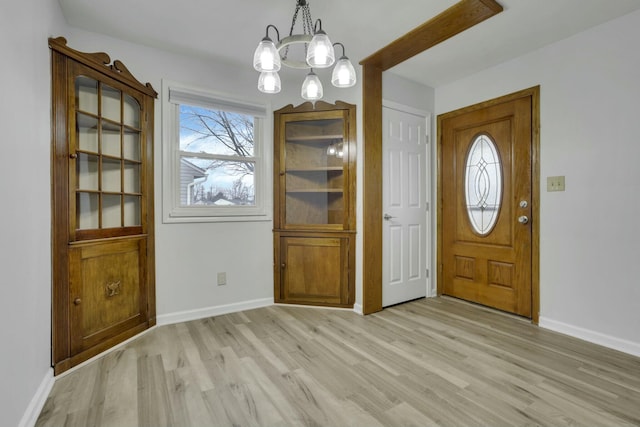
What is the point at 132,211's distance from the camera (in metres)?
2.52

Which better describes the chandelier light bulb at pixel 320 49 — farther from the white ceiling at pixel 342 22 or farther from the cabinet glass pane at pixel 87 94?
the cabinet glass pane at pixel 87 94

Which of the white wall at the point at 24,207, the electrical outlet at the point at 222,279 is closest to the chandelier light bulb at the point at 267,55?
the white wall at the point at 24,207

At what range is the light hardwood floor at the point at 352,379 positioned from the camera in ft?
5.05

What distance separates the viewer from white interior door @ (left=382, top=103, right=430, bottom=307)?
10.5 ft

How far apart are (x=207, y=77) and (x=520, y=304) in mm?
3572

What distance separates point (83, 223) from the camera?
2129mm

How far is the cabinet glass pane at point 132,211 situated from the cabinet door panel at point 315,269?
1354 millimetres

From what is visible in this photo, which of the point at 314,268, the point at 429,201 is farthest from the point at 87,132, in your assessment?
the point at 429,201

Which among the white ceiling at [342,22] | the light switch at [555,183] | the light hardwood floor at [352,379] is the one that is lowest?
the light hardwood floor at [352,379]

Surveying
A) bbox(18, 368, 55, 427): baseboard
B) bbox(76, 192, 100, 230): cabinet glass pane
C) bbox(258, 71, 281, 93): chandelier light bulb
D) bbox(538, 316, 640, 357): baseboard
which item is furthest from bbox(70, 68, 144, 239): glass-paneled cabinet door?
bbox(538, 316, 640, 357): baseboard

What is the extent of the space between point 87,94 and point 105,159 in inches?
17.6

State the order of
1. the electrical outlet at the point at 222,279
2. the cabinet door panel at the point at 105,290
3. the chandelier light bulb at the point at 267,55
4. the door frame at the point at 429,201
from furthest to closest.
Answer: the door frame at the point at 429,201 < the electrical outlet at the point at 222,279 < the cabinet door panel at the point at 105,290 < the chandelier light bulb at the point at 267,55

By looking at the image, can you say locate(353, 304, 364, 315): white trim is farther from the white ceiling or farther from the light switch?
the white ceiling

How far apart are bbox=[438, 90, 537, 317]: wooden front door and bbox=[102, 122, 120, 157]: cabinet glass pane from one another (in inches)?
123
